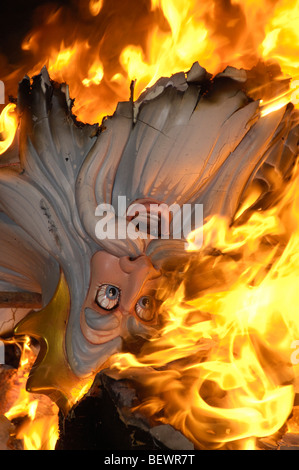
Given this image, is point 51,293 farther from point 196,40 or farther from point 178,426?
point 196,40

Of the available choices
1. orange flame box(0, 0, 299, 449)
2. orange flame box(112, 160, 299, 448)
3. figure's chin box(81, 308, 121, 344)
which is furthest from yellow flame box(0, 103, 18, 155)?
orange flame box(112, 160, 299, 448)

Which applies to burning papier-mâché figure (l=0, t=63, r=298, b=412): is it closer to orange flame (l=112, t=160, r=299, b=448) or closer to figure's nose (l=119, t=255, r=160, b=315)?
figure's nose (l=119, t=255, r=160, b=315)

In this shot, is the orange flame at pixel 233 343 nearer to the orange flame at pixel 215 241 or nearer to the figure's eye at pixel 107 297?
the orange flame at pixel 215 241

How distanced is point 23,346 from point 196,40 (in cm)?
130

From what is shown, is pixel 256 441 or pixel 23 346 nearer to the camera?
pixel 256 441

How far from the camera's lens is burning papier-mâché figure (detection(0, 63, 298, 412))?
61.0 inches

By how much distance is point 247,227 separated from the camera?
1838 millimetres

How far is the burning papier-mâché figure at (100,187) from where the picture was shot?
5.08 feet

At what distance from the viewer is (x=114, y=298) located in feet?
5.15

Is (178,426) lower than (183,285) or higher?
lower
